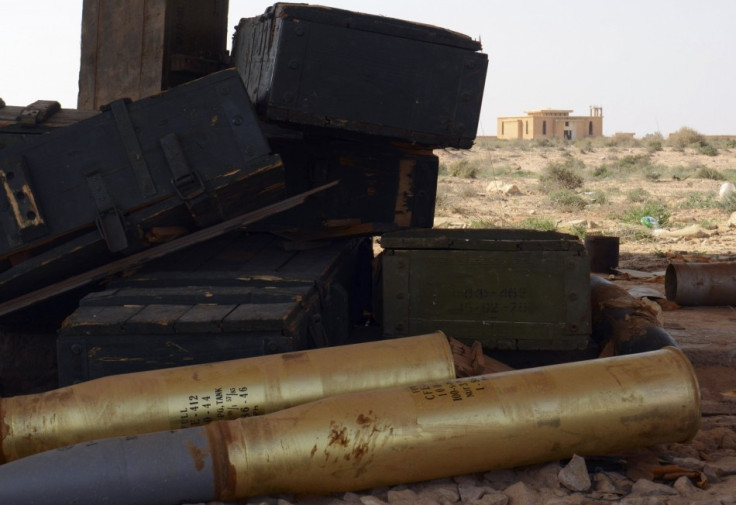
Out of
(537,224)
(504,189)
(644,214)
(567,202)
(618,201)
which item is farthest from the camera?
(504,189)

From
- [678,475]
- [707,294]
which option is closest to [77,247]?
[678,475]

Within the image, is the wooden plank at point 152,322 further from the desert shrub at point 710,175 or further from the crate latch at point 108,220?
the desert shrub at point 710,175

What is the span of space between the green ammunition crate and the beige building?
59.2m

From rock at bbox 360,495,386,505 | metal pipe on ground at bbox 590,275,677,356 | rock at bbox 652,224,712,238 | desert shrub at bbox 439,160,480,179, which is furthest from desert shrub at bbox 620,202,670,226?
rock at bbox 360,495,386,505

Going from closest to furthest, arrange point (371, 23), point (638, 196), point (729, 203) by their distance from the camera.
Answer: point (371, 23)
point (729, 203)
point (638, 196)

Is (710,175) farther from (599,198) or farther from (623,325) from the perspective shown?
(623,325)

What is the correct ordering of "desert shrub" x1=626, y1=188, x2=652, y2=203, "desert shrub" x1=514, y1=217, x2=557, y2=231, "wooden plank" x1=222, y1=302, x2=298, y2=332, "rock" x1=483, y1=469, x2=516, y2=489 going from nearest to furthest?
"rock" x1=483, y1=469, x2=516, y2=489 → "wooden plank" x1=222, y1=302, x2=298, y2=332 → "desert shrub" x1=514, y1=217, x2=557, y2=231 → "desert shrub" x1=626, y1=188, x2=652, y2=203

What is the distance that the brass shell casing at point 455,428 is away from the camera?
126 inches

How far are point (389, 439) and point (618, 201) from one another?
58.5 feet

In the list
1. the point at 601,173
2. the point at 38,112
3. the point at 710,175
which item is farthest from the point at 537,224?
the point at 601,173

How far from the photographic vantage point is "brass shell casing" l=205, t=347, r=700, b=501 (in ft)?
10.5

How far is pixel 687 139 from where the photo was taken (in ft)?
136

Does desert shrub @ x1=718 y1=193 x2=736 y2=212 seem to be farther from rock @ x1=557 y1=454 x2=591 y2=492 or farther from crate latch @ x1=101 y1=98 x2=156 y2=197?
rock @ x1=557 y1=454 x2=591 y2=492

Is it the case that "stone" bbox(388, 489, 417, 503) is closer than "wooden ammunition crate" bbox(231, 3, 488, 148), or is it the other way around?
"stone" bbox(388, 489, 417, 503)
